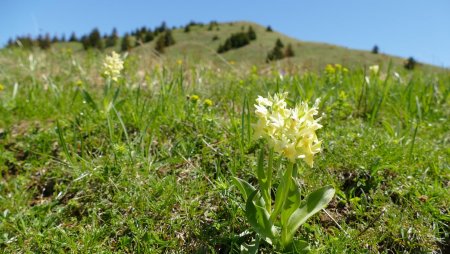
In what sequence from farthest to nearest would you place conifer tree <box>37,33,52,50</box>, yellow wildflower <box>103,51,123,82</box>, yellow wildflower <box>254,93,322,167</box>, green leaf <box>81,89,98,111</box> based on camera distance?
conifer tree <box>37,33,52,50</box>
yellow wildflower <box>103,51,123,82</box>
green leaf <box>81,89,98,111</box>
yellow wildflower <box>254,93,322,167</box>

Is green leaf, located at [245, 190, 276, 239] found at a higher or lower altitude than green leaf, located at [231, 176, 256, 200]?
lower

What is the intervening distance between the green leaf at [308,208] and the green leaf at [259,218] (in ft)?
0.23

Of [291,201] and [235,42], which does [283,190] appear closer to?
[291,201]

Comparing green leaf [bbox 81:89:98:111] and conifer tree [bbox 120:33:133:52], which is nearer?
green leaf [bbox 81:89:98:111]

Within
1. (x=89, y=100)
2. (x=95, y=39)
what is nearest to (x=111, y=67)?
(x=89, y=100)

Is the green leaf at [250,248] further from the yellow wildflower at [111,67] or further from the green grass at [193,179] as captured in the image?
the yellow wildflower at [111,67]

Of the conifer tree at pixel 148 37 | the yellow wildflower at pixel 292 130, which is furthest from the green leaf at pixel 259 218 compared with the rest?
the conifer tree at pixel 148 37

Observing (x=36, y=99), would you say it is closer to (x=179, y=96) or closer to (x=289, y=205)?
(x=179, y=96)

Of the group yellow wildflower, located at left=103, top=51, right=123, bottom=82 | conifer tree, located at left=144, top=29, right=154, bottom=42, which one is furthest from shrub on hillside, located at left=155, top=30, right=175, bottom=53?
yellow wildflower, located at left=103, top=51, right=123, bottom=82

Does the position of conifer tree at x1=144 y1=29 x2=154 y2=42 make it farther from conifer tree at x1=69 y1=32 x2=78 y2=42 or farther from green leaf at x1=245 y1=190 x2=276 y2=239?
green leaf at x1=245 y1=190 x2=276 y2=239

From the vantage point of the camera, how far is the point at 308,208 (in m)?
1.65

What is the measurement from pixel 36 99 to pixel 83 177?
170cm

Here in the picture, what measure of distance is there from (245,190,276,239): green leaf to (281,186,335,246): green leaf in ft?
0.23

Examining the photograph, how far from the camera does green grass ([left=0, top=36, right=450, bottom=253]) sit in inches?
74.5
